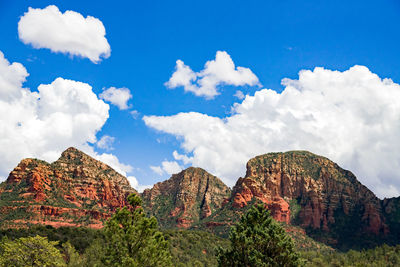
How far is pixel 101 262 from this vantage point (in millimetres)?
25703

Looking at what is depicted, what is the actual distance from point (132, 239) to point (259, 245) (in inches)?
442

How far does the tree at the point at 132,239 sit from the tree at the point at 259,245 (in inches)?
261

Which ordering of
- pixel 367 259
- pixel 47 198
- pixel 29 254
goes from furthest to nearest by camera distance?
1. pixel 47 198
2. pixel 367 259
3. pixel 29 254

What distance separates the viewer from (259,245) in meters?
→ 27.5

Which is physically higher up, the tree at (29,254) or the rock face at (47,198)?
the rock face at (47,198)

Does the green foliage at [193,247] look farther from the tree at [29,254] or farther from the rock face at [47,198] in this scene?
the tree at [29,254]

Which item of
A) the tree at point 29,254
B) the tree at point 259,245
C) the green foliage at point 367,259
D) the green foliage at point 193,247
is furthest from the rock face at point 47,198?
the tree at point 259,245

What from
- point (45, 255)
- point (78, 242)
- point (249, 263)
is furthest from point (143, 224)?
point (78, 242)

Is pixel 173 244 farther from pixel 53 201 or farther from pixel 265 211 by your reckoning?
pixel 265 211

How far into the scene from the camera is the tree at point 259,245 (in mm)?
26594

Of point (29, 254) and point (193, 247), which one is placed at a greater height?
point (193, 247)

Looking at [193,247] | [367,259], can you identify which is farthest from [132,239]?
[367,259]

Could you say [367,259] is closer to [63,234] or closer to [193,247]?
[193,247]

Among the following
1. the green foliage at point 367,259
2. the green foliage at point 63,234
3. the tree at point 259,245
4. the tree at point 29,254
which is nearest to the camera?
the tree at point 259,245
